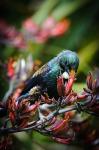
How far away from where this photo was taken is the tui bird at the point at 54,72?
107 cm

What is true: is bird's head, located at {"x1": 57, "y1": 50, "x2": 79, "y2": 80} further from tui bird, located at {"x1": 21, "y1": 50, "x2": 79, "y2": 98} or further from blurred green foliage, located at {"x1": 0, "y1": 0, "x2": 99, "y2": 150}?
blurred green foliage, located at {"x1": 0, "y1": 0, "x2": 99, "y2": 150}

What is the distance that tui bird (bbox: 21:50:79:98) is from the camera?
42.0 inches

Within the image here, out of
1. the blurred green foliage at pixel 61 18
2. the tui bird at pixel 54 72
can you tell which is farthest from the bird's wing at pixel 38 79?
the blurred green foliage at pixel 61 18

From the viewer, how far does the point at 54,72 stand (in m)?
1.12

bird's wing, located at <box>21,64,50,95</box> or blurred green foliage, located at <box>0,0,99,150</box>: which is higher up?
blurred green foliage, located at <box>0,0,99,150</box>

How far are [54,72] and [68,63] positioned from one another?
6 cm

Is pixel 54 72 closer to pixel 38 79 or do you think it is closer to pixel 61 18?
pixel 38 79

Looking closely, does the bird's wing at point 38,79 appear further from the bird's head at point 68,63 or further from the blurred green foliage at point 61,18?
the blurred green foliage at point 61,18

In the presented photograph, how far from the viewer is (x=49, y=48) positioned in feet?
10.1

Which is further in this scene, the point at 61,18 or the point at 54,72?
the point at 61,18

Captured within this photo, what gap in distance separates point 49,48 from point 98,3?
711 millimetres

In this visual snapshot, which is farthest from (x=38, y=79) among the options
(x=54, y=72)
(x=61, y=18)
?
(x=61, y=18)

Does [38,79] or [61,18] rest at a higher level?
[61,18]

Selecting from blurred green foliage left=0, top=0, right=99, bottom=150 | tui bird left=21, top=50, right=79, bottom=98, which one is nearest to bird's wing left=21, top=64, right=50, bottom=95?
tui bird left=21, top=50, right=79, bottom=98
